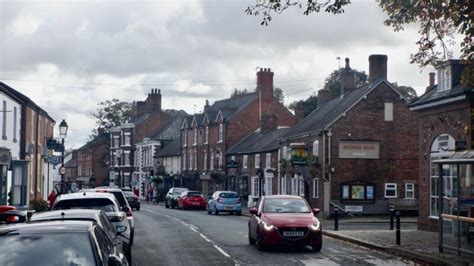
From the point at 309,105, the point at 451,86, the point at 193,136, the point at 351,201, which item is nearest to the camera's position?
the point at 451,86

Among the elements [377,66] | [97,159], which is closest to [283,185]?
[377,66]

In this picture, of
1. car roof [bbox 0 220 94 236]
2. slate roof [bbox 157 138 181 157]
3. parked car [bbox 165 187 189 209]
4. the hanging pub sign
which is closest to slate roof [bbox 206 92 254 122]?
slate roof [bbox 157 138 181 157]

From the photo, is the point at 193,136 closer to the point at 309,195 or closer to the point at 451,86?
the point at 309,195

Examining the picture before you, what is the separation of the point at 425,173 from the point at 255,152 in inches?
1125

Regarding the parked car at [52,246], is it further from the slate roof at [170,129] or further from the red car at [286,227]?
the slate roof at [170,129]

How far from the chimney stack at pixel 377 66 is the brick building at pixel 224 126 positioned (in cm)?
2099

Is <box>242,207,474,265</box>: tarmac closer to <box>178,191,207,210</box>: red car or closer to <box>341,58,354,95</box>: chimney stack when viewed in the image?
<box>341,58,354,95</box>: chimney stack

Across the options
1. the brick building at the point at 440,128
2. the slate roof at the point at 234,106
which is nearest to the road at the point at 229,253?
the brick building at the point at 440,128

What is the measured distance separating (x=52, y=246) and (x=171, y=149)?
76.1 metres

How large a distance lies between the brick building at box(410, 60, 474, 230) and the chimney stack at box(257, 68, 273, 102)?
37.2 m

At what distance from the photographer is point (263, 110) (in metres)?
65.8

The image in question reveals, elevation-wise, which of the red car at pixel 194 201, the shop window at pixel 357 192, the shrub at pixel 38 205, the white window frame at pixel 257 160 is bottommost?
the red car at pixel 194 201

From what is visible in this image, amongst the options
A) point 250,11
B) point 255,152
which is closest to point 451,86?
point 250,11

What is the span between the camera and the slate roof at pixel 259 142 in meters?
53.2
